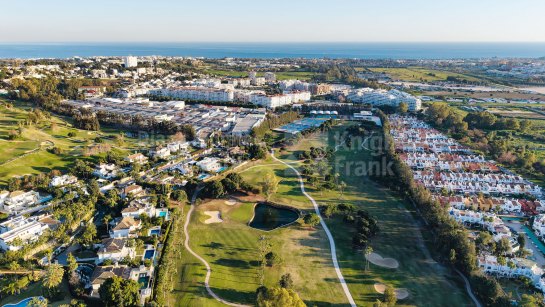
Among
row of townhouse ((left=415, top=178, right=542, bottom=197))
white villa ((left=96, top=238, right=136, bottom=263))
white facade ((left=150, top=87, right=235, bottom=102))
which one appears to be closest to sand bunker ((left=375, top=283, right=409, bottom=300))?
white villa ((left=96, top=238, right=136, bottom=263))

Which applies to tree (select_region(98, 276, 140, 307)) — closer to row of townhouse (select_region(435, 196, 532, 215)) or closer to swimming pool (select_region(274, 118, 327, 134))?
row of townhouse (select_region(435, 196, 532, 215))

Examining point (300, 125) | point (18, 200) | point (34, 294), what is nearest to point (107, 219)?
point (34, 294)

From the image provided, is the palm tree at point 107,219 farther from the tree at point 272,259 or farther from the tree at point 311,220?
the tree at point 311,220

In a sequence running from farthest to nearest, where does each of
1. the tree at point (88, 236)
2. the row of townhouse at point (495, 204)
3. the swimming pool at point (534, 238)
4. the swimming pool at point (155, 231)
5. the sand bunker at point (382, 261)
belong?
1. the row of townhouse at point (495, 204)
2. the swimming pool at point (155, 231)
3. the swimming pool at point (534, 238)
4. the tree at point (88, 236)
5. the sand bunker at point (382, 261)

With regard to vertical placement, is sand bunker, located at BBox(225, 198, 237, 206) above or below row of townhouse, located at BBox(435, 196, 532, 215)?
below

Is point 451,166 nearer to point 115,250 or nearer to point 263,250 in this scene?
point 263,250

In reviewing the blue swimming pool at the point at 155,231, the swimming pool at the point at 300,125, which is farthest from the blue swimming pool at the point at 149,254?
the swimming pool at the point at 300,125
